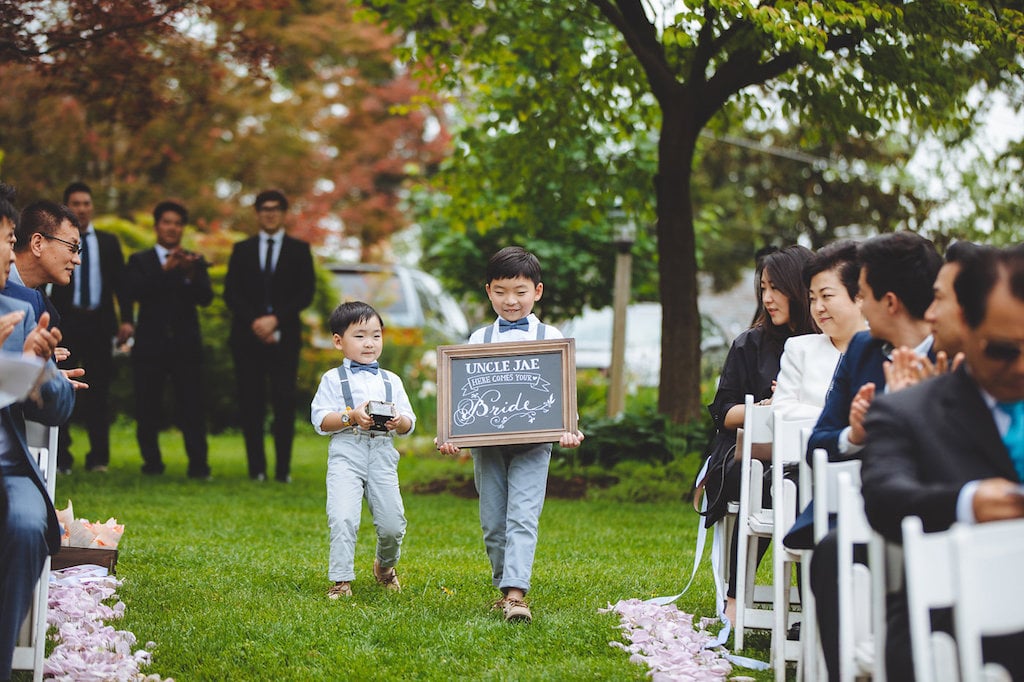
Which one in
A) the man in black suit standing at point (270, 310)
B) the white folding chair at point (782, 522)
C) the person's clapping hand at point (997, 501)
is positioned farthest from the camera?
the man in black suit standing at point (270, 310)

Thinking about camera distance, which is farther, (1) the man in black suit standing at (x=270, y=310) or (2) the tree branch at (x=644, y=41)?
(1) the man in black suit standing at (x=270, y=310)

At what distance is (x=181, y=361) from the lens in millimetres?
10438

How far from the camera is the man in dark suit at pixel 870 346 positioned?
384cm

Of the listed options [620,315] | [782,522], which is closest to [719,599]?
[782,522]

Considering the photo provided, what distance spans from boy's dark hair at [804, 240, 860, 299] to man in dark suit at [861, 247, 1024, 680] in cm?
168

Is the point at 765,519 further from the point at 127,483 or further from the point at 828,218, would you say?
the point at 828,218

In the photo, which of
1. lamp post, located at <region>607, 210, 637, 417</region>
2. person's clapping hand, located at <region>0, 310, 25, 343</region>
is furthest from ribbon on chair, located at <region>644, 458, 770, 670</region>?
lamp post, located at <region>607, 210, 637, 417</region>

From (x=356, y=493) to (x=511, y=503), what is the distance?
2.61 ft

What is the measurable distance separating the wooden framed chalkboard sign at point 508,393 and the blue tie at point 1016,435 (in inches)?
97.2

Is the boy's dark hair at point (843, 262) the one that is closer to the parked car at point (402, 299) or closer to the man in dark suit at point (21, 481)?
the man in dark suit at point (21, 481)

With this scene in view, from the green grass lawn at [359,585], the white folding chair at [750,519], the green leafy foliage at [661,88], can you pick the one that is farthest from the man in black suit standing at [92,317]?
the white folding chair at [750,519]

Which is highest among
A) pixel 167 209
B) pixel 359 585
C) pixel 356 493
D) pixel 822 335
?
pixel 167 209

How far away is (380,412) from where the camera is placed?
5660 mm

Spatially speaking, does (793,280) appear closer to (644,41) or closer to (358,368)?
(358,368)
